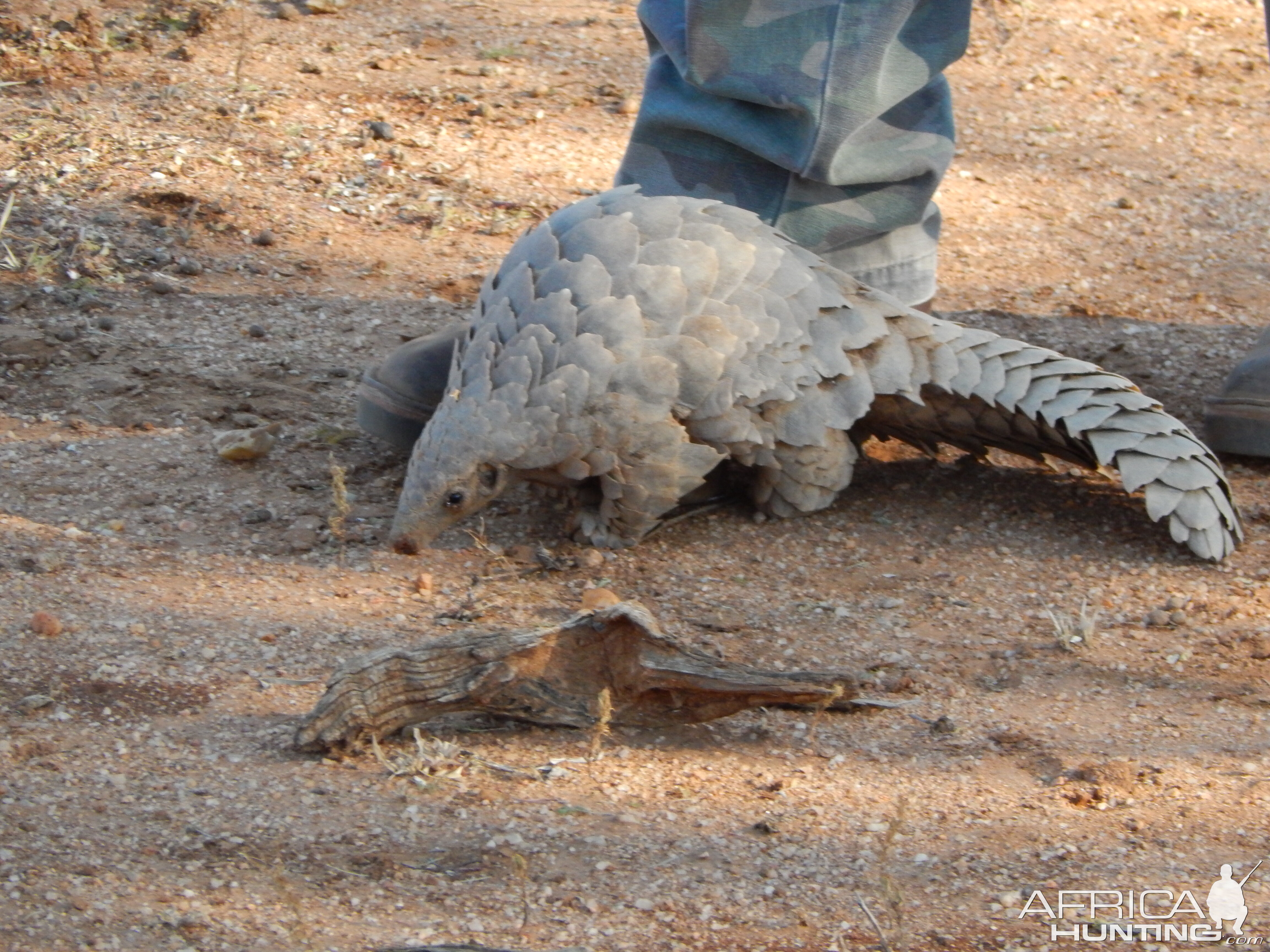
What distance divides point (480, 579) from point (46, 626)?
74cm

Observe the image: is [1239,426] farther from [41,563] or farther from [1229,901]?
[41,563]

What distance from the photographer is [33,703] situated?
2.08m

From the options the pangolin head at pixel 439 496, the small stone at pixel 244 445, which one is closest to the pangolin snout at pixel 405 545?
the pangolin head at pixel 439 496

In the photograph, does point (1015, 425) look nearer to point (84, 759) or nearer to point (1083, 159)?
point (84, 759)

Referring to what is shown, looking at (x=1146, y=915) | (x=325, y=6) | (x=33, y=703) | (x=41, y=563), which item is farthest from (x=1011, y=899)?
(x=325, y=6)

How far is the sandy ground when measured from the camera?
175cm

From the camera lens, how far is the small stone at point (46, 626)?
2268 mm

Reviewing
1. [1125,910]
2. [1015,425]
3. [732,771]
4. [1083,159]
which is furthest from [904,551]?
[1083,159]

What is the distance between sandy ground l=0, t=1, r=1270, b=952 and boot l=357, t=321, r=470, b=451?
104mm

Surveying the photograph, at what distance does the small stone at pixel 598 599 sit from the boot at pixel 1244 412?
55.7 inches

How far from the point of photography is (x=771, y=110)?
306cm

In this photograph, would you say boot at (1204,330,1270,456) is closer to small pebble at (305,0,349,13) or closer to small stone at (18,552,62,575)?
small stone at (18,552,62,575)

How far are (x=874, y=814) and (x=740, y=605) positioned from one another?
0.67 m

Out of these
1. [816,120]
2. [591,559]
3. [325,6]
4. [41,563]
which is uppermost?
[816,120]
